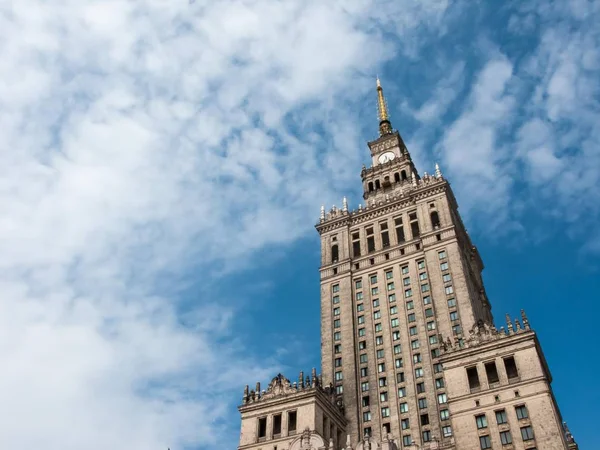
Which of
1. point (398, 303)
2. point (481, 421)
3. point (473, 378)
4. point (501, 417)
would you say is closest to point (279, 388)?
point (398, 303)

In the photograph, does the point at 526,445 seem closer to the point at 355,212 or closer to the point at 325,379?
the point at 325,379

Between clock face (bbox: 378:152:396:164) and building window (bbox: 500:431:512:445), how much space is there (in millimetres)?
72029

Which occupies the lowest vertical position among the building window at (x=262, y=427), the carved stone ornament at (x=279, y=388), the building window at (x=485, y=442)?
the building window at (x=485, y=442)

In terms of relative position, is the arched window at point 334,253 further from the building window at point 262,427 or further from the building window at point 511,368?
the building window at point 511,368

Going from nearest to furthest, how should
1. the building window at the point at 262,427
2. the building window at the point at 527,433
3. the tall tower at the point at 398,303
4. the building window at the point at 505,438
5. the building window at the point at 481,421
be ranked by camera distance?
the building window at the point at 527,433, the building window at the point at 505,438, the building window at the point at 481,421, the building window at the point at 262,427, the tall tower at the point at 398,303

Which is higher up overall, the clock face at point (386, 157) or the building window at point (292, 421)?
the clock face at point (386, 157)

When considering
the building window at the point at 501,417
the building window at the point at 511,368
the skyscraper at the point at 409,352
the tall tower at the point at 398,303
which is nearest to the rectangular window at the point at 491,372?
the skyscraper at the point at 409,352

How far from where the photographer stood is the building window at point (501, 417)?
208 feet

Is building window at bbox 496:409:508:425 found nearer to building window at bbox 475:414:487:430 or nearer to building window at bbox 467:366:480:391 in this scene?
building window at bbox 475:414:487:430

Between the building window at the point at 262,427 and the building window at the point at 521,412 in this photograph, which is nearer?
the building window at the point at 521,412

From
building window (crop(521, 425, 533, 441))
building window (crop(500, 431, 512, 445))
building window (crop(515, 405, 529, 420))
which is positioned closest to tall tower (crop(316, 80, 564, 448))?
building window (crop(500, 431, 512, 445))

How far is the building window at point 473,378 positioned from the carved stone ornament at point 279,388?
2238 centimetres

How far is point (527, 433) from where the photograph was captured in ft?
201

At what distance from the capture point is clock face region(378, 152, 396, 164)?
125537 mm
